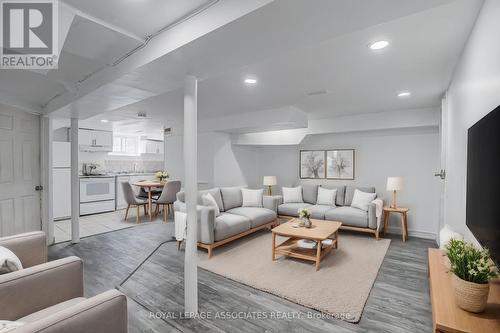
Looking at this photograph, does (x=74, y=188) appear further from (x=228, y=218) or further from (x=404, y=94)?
(x=404, y=94)

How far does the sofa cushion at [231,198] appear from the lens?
15.8ft

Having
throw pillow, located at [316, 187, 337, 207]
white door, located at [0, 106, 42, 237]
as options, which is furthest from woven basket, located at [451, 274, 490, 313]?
white door, located at [0, 106, 42, 237]

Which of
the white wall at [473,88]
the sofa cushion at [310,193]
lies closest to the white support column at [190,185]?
the white wall at [473,88]

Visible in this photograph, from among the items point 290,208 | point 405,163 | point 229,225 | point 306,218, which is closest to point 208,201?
point 229,225

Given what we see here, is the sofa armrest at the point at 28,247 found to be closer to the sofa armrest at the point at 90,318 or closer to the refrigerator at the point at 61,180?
the sofa armrest at the point at 90,318

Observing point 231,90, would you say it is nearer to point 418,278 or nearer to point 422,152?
point 418,278

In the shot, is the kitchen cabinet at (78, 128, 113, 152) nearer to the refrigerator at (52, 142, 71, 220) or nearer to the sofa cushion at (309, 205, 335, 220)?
the refrigerator at (52, 142, 71, 220)

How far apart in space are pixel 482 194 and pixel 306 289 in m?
1.88

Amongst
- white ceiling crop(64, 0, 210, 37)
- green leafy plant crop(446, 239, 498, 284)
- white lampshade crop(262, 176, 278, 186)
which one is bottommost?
green leafy plant crop(446, 239, 498, 284)

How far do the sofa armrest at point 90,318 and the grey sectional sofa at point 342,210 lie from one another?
4022mm

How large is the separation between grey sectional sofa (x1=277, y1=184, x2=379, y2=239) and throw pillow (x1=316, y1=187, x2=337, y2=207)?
0.09m

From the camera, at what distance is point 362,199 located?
4781 millimetres

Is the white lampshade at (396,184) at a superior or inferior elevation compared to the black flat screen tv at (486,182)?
inferior

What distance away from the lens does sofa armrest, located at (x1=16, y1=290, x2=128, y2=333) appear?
103 cm
